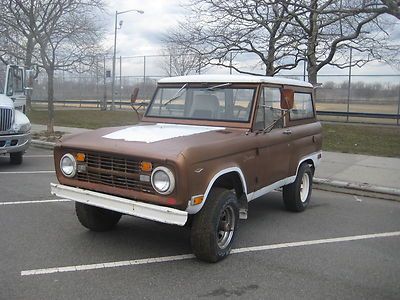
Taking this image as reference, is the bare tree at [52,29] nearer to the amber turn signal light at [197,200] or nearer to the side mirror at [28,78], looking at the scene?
the side mirror at [28,78]

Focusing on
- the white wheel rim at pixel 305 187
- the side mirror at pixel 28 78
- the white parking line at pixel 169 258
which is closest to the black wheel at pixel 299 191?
the white wheel rim at pixel 305 187

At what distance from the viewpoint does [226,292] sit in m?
3.99

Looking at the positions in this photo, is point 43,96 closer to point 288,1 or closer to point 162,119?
point 288,1

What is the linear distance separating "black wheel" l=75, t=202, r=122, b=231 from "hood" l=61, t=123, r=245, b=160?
2.80 ft

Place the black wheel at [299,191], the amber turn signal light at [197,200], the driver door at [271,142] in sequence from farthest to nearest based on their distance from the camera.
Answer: the black wheel at [299,191] → the driver door at [271,142] → the amber turn signal light at [197,200]

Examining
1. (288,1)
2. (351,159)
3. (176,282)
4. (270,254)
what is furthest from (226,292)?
(288,1)

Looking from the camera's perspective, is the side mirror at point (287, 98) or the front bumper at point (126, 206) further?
the side mirror at point (287, 98)

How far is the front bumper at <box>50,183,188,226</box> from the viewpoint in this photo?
4.15 metres

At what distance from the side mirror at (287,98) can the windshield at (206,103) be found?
1.26 feet

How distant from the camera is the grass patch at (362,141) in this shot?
41.6 ft

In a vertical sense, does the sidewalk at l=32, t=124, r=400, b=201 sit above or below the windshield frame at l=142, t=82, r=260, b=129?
below

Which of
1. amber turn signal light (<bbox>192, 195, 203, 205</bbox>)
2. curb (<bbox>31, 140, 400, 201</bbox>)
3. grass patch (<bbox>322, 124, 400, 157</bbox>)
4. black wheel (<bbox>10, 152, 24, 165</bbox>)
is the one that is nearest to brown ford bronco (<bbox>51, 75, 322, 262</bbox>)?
amber turn signal light (<bbox>192, 195, 203, 205</bbox>)

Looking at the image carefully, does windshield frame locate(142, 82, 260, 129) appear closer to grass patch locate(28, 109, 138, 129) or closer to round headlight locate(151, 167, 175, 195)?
round headlight locate(151, 167, 175, 195)

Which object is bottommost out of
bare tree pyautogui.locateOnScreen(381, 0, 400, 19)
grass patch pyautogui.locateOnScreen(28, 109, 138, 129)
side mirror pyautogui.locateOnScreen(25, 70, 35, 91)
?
grass patch pyautogui.locateOnScreen(28, 109, 138, 129)
